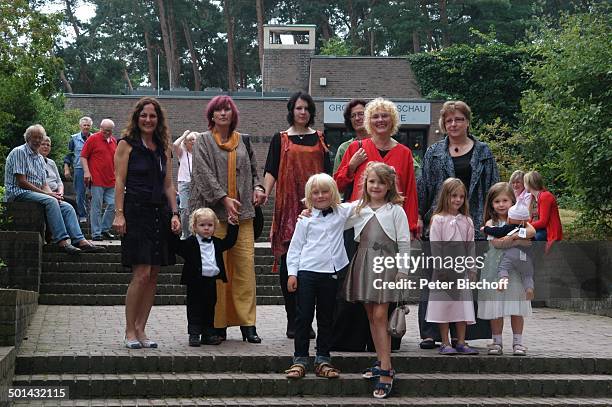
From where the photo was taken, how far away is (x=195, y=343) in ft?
29.5

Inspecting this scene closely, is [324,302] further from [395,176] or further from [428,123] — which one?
[428,123]

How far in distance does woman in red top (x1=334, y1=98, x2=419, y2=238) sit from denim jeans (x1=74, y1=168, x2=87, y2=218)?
9.16 meters

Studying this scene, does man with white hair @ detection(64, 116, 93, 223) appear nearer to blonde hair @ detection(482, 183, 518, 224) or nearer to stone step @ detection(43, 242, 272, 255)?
stone step @ detection(43, 242, 272, 255)

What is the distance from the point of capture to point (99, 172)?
16.2m

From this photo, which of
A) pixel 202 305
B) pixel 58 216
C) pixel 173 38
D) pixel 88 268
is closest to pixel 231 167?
pixel 202 305

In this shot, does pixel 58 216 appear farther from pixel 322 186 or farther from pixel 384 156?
pixel 322 186

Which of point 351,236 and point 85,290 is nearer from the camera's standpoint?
point 351,236

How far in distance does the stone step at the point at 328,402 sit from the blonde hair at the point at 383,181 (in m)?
1.47

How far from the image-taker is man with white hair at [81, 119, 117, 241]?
53.4 ft

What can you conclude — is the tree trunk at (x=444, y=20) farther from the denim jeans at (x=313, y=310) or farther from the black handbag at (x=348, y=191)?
the denim jeans at (x=313, y=310)

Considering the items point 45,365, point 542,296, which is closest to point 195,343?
point 45,365

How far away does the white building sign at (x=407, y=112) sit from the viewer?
38.4 meters

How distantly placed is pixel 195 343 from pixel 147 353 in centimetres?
71

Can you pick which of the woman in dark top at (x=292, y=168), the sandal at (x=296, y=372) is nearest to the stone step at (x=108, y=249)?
the woman in dark top at (x=292, y=168)
